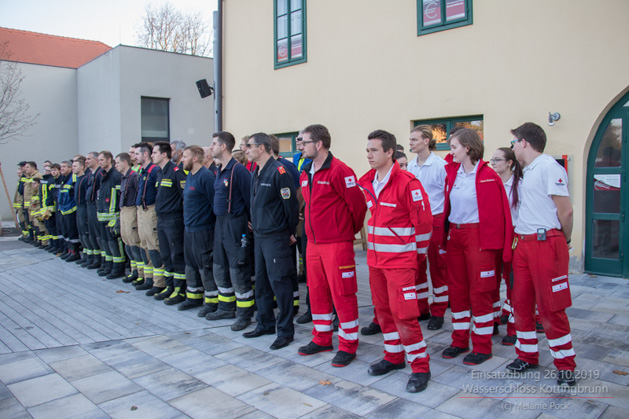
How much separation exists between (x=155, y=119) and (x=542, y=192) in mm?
18478

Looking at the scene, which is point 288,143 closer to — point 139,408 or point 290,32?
point 290,32

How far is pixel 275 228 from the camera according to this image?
517 centimetres

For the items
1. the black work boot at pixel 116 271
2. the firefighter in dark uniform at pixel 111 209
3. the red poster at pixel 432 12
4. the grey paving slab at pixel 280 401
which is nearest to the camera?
the grey paving slab at pixel 280 401

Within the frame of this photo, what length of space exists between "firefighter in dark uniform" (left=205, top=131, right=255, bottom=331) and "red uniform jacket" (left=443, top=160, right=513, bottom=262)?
2775 millimetres

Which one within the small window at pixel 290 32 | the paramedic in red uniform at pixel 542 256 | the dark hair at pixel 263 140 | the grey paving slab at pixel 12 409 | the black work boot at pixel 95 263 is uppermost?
the small window at pixel 290 32

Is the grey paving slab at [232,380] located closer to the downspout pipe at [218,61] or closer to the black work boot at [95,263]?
the black work boot at [95,263]

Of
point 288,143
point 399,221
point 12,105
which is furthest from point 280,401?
point 12,105

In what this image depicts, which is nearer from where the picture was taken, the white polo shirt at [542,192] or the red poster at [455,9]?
the white polo shirt at [542,192]

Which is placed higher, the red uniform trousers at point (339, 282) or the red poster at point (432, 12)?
the red poster at point (432, 12)

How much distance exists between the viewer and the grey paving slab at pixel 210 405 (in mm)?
3694

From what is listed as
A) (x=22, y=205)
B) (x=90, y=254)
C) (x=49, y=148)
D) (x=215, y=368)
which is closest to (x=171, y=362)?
(x=215, y=368)

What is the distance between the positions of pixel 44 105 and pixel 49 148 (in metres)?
1.94

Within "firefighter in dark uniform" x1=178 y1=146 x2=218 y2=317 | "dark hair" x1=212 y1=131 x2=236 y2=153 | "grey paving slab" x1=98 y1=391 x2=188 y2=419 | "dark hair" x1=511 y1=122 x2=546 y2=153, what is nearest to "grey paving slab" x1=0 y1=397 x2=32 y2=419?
"grey paving slab" x1=98 y1=391 x2=188 y2=419

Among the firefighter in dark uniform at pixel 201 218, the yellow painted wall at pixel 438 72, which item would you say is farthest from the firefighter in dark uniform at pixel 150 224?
the yellow painted wall at pixel 438 72
